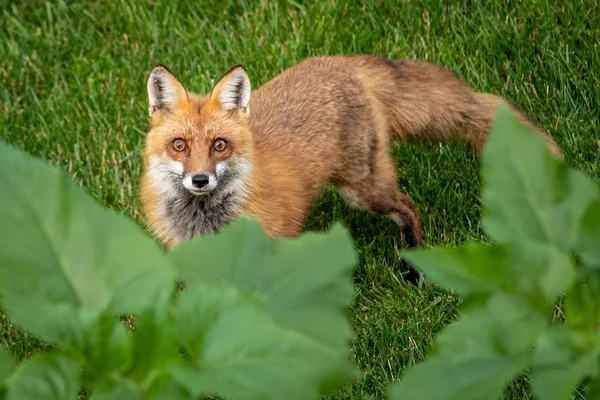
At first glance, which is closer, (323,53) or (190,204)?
(190,204)

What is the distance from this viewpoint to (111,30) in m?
6.69

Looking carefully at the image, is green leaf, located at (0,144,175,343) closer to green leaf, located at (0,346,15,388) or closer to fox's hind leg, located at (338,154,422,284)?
green leaf, located at (0,346,15,388)

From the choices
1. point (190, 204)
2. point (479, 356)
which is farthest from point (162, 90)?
point (479, 356)

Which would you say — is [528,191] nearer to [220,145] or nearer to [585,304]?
[585,304]

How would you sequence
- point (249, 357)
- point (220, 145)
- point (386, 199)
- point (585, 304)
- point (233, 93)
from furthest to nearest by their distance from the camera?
point (386, 199) → point (233, 93) → point (220, 145) → point (585, 304) → point (249, 357)

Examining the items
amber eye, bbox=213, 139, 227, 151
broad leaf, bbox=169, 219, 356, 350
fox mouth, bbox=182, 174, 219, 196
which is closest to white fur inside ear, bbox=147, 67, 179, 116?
amber eye, bbox=213, 139, 227, 151

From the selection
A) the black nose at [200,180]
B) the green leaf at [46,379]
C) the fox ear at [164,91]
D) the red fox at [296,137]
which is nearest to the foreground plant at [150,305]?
the green leaf at [46,379]

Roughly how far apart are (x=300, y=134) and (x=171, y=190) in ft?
2.49

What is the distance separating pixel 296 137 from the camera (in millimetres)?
4977

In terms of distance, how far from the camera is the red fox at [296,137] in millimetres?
4797

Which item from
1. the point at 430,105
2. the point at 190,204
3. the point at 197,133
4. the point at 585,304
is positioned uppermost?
the point at 585,304

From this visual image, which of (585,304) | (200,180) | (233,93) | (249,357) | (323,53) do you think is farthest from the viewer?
(323,53)

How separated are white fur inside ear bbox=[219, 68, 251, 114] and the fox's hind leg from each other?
724 millimetres

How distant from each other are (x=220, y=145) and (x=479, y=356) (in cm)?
400
